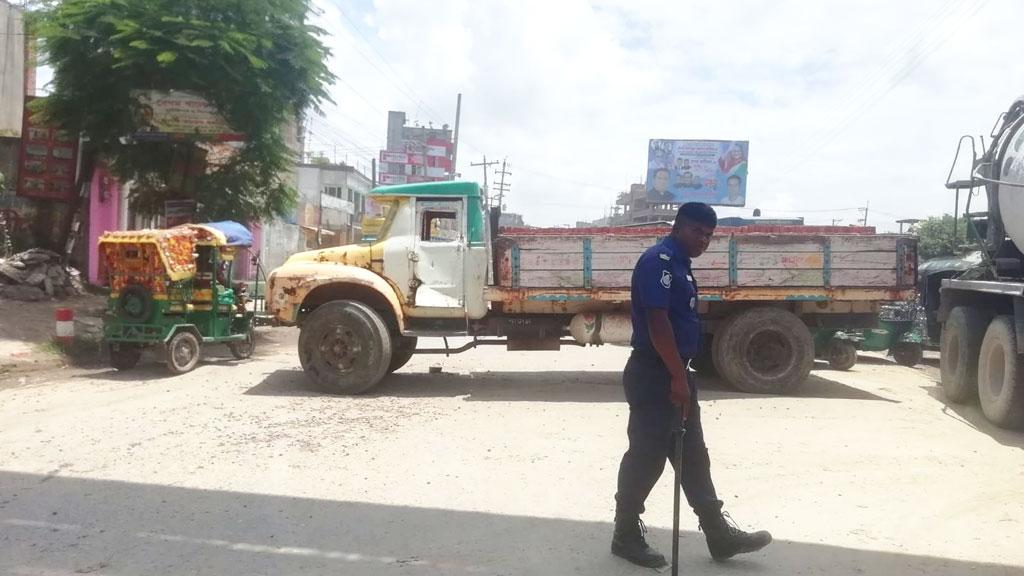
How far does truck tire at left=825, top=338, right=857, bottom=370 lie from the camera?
10.4 m

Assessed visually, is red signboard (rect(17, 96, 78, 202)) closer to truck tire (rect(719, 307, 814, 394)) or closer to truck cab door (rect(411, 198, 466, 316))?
truck cab door (rect(411, 198, 466, 316))

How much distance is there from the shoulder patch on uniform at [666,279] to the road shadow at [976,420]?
184 inches

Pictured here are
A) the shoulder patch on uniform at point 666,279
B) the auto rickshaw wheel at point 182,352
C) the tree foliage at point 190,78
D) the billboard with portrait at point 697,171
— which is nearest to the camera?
the shoulder patch on uniform at point 666,279

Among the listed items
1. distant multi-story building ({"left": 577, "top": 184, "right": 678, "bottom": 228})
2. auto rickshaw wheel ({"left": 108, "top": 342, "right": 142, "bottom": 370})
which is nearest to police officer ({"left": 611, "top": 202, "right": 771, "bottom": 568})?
A: auto rickshaw wheel ({"left": 108, "top": 342, "right": 142, "bottom": 370})

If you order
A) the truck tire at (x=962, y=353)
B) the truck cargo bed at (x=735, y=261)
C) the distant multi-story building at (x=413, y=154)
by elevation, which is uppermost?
the distant multi-story building at (x=413, y=154)

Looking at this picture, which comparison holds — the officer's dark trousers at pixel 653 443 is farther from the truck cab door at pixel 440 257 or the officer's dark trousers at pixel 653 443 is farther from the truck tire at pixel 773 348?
the truck tire at pixel 773 348

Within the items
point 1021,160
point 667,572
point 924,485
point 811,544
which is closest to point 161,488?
point 667,572

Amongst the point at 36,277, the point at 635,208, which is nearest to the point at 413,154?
the point at 635,208

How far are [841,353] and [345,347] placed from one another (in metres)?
6.79

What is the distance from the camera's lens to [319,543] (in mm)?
3984

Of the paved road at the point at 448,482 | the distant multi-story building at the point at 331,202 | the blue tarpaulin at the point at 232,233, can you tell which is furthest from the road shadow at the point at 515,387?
the distant multi-story building at the point at 331,202

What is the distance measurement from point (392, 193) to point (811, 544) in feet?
19.3

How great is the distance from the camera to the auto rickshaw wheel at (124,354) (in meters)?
9.48

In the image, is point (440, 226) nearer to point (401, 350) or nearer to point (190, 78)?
point (401, 350)
